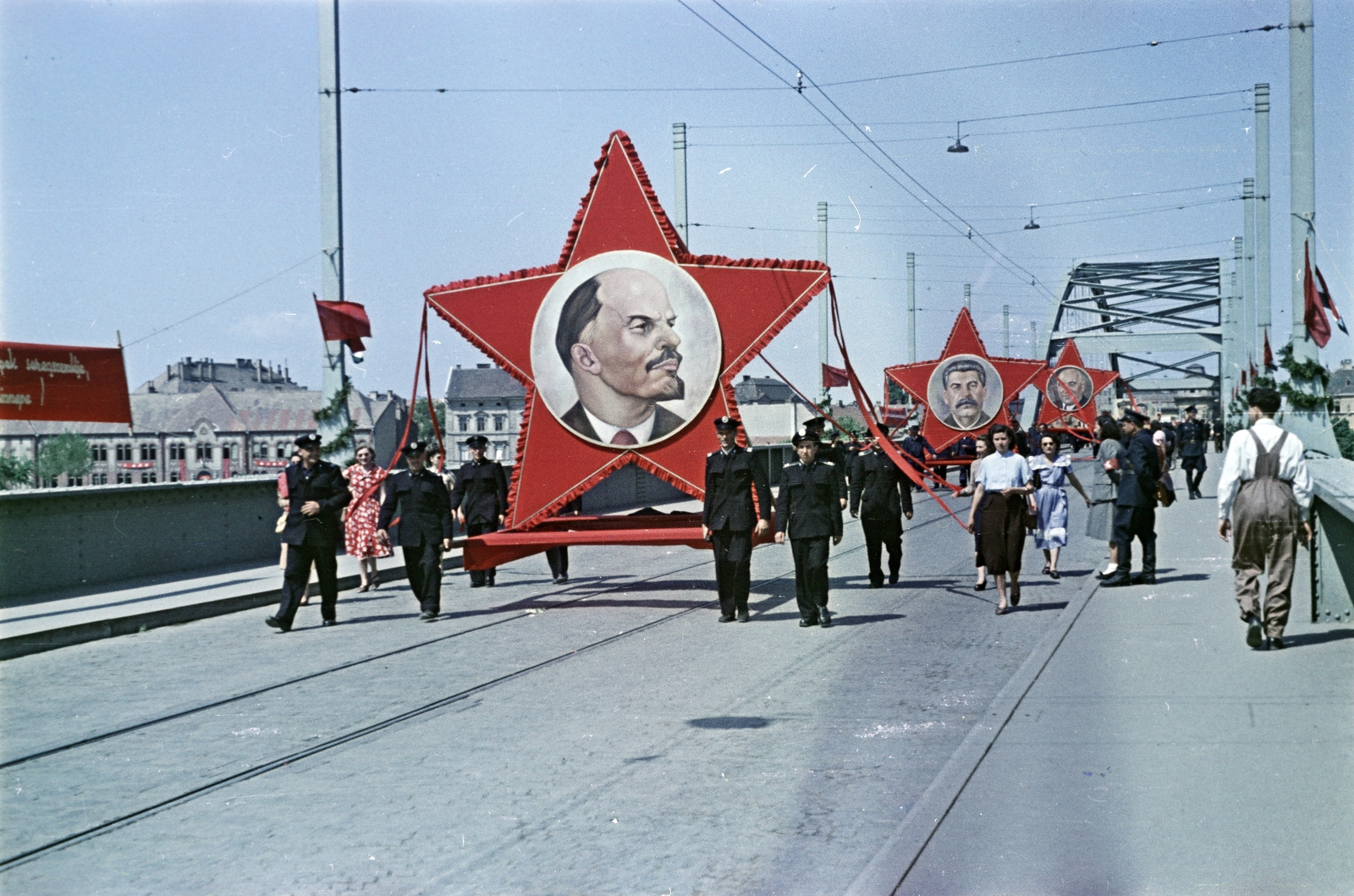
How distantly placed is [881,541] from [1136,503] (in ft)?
8.53

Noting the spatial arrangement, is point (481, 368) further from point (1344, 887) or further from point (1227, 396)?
point (1344, 887)

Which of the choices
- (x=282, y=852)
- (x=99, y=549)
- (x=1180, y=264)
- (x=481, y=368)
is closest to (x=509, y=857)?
(x=282, y=852)

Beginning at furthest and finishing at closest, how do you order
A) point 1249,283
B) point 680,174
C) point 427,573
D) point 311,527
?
point 1249,283
point 680,174
point 427,573
point 311,527

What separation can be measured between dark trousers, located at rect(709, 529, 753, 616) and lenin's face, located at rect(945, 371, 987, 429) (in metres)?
18.2

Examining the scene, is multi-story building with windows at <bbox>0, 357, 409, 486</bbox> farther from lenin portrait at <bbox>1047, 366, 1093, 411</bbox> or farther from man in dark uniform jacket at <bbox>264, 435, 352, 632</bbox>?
man in dark uniform jacket at <bbox>264, 435, 352, 632</bbox>

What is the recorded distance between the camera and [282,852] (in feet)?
17.9

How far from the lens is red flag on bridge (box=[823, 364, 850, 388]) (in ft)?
111

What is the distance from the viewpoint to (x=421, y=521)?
12.8 m

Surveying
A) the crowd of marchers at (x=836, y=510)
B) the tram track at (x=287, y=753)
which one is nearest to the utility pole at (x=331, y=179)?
the crowd of marchers at (x=836, y=510)

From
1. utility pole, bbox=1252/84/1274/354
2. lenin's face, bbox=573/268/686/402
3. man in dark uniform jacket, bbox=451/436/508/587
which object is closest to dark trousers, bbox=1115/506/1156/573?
lenin's face, bbox=573/268/686/402

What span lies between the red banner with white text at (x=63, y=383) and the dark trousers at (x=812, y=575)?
6.86 meters

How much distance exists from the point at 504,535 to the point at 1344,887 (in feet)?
32.4

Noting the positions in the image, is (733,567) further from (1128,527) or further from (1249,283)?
(1249,283)

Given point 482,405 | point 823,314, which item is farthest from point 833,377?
point 482,405
